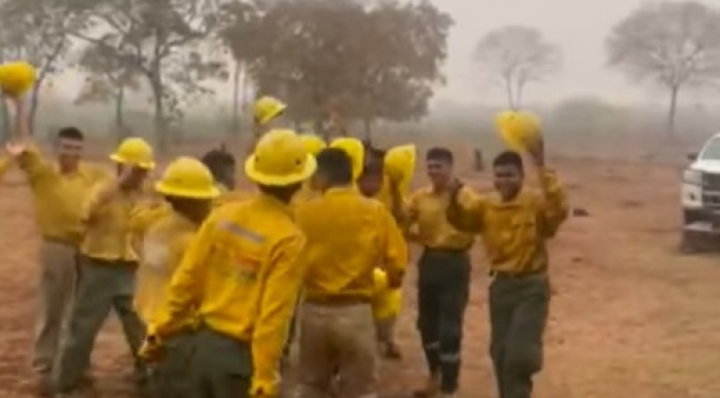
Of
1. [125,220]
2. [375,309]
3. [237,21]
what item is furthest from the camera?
[237,21]

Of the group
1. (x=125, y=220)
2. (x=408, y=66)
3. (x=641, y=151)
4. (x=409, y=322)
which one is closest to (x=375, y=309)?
(x=125, y=220)

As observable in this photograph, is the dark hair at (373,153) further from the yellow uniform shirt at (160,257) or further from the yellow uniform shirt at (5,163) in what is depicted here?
the yellow uniform shirt at (5,163)

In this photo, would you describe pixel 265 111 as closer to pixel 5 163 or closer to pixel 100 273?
pixel 100 273

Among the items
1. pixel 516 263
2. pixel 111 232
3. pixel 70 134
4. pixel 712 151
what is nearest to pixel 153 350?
pixel 516 263

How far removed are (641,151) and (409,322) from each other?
57632 millimetres

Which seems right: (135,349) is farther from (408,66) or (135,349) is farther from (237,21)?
(408,66)

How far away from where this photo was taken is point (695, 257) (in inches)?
779

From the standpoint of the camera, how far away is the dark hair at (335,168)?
7418 millimetres

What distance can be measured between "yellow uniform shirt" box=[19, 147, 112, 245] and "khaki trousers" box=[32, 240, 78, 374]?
0.35 ft

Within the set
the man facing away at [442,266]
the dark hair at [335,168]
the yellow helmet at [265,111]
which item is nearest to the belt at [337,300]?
the dark hair at [335,168]

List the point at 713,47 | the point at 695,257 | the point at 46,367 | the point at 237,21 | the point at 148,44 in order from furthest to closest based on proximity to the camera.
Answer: the point at 713,47 < the point at 148,44 < the point at 237,21 < the point at 695,257 < the point at 46,367

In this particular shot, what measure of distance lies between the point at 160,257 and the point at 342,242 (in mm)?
970

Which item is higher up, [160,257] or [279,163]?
[279,163]

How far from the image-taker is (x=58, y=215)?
950 centimetres
